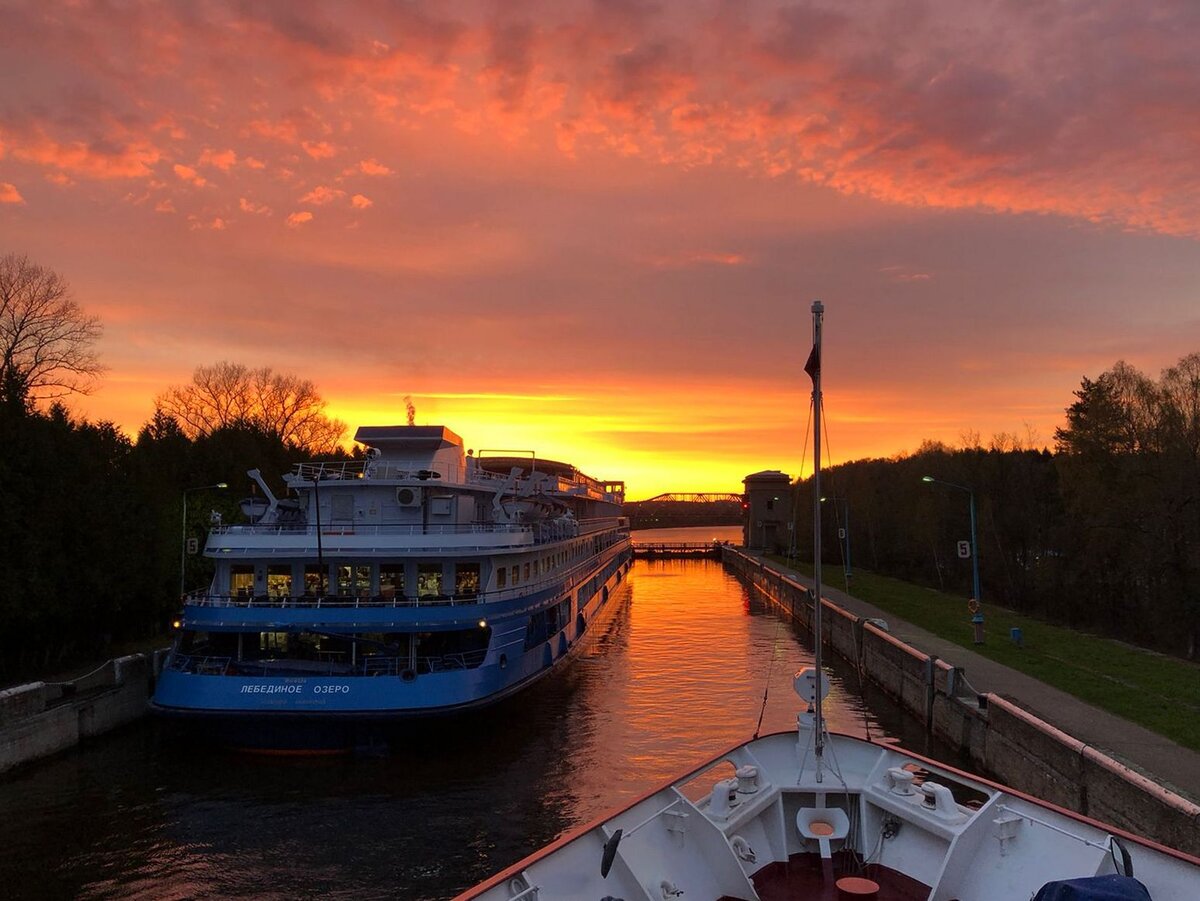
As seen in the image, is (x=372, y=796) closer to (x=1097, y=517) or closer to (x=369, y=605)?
(x=369, y=605)

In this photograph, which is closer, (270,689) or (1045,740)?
(1045,740)

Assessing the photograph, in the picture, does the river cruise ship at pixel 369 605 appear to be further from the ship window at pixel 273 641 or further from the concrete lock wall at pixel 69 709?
the concrete lock wall at pixel 69 709

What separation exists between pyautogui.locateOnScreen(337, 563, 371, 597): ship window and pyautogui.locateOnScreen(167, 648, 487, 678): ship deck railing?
111 inches

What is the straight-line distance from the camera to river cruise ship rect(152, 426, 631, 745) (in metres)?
22.9

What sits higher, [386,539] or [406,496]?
[406,496]

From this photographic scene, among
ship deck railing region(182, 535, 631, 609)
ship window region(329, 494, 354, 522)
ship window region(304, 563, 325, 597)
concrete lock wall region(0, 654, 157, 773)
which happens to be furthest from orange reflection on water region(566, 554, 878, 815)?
concrete lock wall region(0, 654, 157, 773)

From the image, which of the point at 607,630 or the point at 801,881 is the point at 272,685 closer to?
the point at 801,881

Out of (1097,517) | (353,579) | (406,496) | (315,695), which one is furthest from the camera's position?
(1097,517)

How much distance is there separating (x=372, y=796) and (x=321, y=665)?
5489 millimetres

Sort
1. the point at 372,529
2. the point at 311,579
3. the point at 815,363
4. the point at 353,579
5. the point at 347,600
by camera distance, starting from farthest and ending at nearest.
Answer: the point at 372,529, the point at 311,579, the point at 353,579, the point at 347,600, the point at 815,363

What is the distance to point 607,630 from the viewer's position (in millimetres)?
52750

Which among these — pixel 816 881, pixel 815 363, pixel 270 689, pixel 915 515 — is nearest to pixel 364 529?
pixel 270 689

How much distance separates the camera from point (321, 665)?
2488 cm

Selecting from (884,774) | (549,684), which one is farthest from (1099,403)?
(884,774)
